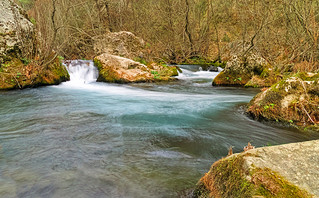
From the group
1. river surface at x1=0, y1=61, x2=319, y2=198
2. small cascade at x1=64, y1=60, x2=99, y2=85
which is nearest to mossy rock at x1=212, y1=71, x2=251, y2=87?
river surface at x1=0, y1=61, x2=319, y2=198

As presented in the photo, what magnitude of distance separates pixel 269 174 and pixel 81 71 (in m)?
10.7

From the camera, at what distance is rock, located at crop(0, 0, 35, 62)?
25.8 ft

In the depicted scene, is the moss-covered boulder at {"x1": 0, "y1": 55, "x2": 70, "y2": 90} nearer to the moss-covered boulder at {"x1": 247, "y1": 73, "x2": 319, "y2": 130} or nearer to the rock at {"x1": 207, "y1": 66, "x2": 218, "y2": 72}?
the moss-covered boulder at {"x1": 247, "y1": 73, "x2": 319, "y2": 130}

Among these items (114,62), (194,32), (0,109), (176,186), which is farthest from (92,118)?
(194,32)

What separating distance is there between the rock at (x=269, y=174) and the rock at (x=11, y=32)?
8729mm

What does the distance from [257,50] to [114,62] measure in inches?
342

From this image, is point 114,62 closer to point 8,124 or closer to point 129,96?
point 129,96

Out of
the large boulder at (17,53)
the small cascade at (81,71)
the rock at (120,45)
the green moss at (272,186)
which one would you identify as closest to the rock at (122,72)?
the small cascade at (81,71)

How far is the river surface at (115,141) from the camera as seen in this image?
7.64 feet

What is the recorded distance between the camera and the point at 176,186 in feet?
7.44

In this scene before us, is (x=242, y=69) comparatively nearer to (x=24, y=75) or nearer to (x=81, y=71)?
(x=81, y=71)

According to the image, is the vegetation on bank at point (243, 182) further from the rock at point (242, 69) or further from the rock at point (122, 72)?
the rock at point (122, 72)

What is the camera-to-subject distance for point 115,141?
359 cm

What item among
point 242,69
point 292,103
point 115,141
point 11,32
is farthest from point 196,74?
point 115,141
